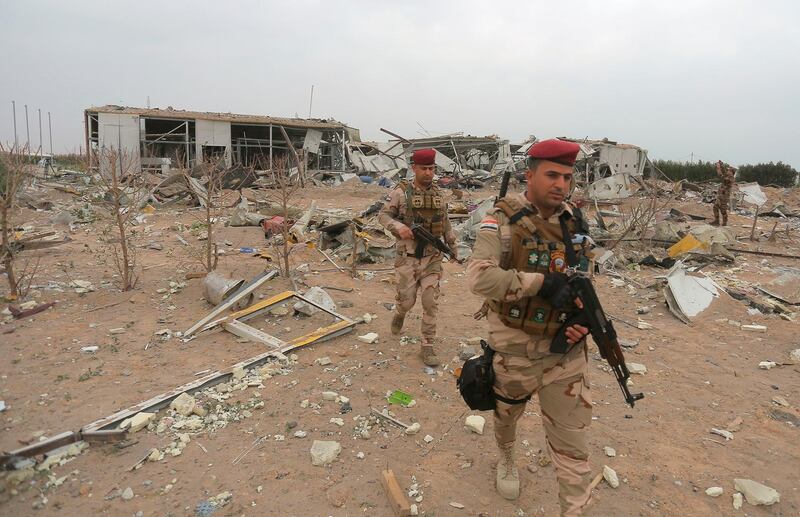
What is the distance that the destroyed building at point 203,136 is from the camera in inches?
733

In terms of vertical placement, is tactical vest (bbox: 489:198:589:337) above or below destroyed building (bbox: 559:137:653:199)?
below

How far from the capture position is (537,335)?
209 centimetres

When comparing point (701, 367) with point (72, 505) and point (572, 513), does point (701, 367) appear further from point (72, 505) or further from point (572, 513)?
point (72, 505)

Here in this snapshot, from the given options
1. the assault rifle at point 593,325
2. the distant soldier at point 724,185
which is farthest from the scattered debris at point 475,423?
the distant soldier at point 724,185

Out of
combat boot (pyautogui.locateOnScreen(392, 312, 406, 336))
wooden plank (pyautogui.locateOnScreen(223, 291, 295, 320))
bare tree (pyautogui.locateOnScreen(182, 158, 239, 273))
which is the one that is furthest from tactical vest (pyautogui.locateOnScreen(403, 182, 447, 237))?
bare tree (pyautogui.locateOnScreen(182, 158, 239, 273))

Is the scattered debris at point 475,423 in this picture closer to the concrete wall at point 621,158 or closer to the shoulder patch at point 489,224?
the shoulder patch at point 489,224

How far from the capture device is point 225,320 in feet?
15.0

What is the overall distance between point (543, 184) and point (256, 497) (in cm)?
198

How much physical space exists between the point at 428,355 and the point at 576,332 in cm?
211

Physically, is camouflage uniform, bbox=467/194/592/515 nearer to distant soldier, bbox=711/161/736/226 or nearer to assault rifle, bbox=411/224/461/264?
assault rifle, bbox=411/224/461/264

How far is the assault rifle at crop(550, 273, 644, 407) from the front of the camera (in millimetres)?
1945

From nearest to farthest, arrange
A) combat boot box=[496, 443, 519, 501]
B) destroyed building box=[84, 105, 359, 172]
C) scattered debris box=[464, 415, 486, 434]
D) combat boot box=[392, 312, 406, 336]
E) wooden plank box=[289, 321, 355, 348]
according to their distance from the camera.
Answer: combat boot box=[496, 443, 519, 501], scattered debris box=[464, 415, 486, 434], wooden plank box=[289, 321, 355, 348], combat boot box=[392, 312, 406, 336], destroyed building box=[84, 105, 359, 172]

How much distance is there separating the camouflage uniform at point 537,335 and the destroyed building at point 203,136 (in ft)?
51.5

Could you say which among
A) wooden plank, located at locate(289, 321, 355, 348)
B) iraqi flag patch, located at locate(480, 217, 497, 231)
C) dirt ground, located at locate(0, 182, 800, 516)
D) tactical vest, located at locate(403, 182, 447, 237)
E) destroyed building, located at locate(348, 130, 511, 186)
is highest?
destroyed building, located at locate(348, 130, 511, 186)
